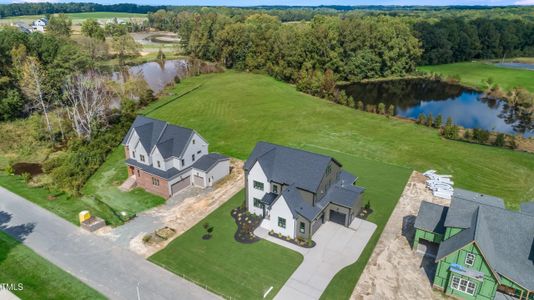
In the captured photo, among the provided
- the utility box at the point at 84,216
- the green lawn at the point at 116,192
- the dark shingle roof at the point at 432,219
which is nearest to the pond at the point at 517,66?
the dark shingle roof at the point at 432,219

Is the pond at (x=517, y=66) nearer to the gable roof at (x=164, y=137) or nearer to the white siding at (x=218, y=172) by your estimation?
the white siding at (x=218, y=172)

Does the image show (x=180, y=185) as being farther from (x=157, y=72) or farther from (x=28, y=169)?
(x=157, y=72)

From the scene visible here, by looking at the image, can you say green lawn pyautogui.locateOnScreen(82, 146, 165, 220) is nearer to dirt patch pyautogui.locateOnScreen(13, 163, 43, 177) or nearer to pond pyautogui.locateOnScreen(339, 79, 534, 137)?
dirt patch pyautogui.locateOnScreen(13, 163, 43, 177)

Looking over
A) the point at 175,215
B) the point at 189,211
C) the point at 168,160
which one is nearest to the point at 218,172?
the point at 168,160

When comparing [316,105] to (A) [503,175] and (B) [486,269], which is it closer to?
(A) [503,175]

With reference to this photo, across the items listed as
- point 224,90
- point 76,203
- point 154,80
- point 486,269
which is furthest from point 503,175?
point 154,80

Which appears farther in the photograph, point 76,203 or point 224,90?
point 224,90
